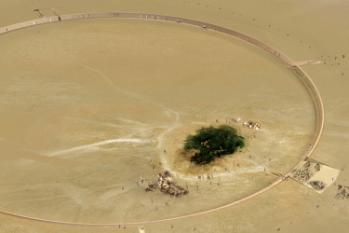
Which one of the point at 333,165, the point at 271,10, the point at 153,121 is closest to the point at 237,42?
the point at 271,10

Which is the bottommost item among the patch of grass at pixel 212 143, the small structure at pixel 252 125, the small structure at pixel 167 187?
the small structure at pixel 167 187

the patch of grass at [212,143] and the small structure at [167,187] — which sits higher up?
the patch of grass at [212,143]

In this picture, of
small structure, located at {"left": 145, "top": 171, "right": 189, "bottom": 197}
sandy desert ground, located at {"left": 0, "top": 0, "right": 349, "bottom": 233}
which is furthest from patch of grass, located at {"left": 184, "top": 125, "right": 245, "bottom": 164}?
small structure, located at {"left": 145, "top": 171, "right": 189, "bottom": 197}

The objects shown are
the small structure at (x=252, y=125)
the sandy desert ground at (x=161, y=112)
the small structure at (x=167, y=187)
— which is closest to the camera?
the sandy desert ground at (x=161, y=112)

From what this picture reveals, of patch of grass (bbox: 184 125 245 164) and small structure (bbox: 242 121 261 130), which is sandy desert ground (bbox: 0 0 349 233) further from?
patch of grass (bbox: 184 125 245 164)

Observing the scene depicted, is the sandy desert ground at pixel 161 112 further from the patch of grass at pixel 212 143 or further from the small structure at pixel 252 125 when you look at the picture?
the patch of grass at pixel 212 143

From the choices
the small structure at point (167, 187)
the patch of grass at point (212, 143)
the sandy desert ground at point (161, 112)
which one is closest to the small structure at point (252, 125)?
the sandy desert ground at point (161, 112)

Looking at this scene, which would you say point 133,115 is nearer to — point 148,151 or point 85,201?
point 148,151

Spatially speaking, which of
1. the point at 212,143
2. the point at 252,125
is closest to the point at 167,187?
the point at 212,143
